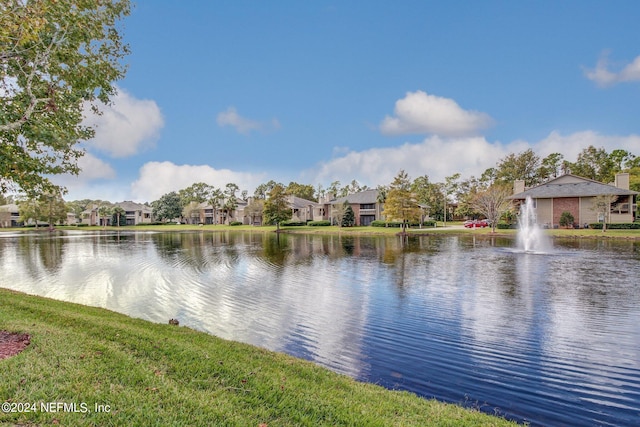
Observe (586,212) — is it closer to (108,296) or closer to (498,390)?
(498,390)

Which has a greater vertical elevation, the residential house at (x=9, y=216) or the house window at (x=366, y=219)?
the residential house at (x=9, y=216)

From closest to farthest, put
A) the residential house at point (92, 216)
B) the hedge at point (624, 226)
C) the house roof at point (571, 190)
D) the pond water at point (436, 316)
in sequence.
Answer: the pond water at point (436, 316) → the hedge at point (624, 226) → the house roof at point (571, 190) → the residential house at point (92, 216)

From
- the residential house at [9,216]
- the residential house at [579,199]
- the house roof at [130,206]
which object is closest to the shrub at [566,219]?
the residential house at [579,199]

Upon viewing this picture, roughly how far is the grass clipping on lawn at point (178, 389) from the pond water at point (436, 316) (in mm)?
1676

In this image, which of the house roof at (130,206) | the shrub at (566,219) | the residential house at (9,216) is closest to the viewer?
the shrub at (566,219)

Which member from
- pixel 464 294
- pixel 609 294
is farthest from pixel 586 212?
pixel 464 294

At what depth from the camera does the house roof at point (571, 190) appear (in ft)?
147

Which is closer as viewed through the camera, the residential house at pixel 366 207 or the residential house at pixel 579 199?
the residential house at pixel 579 199

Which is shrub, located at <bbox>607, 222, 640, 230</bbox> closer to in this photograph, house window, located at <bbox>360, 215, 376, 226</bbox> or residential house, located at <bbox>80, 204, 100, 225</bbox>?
house window, located at <bbox>360, 215, 376, 226</bbox>

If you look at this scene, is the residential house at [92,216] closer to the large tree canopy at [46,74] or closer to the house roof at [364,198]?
the house roof at [364,198]

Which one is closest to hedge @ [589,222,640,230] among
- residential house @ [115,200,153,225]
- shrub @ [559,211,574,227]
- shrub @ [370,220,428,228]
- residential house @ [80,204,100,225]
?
shrub @ [559,211,574,227]

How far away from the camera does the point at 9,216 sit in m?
105

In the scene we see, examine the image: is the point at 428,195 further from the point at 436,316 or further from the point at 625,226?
the point at 436,316

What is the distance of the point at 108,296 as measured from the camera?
14.2 meters
